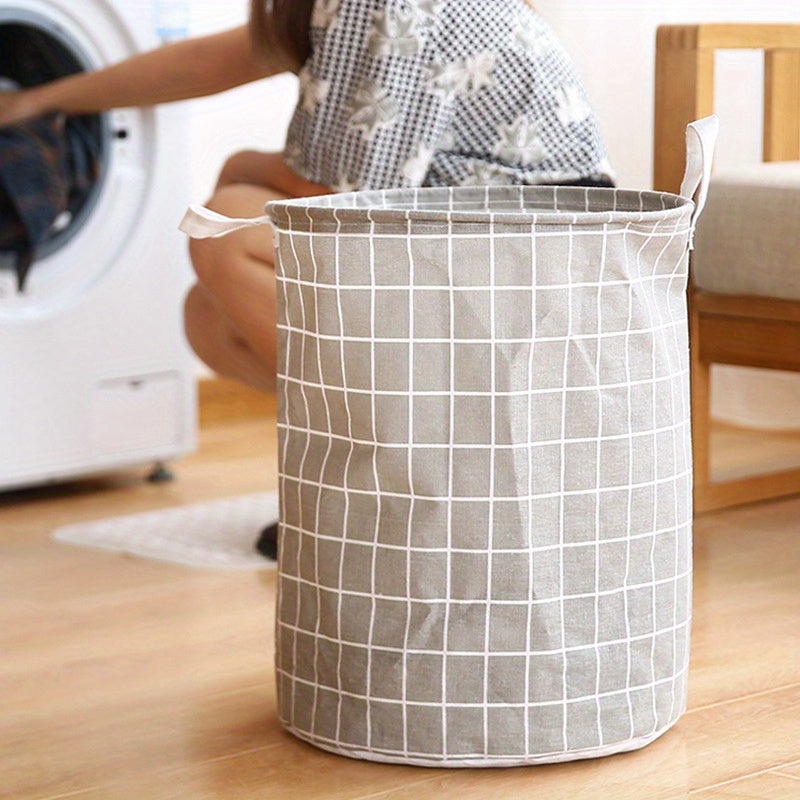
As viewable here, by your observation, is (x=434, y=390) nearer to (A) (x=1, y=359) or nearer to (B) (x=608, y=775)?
(B) (x=608, y=775)

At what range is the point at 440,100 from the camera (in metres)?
1.43

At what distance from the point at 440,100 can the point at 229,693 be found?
2.04 feet

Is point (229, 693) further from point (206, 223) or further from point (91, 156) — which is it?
point (91, 156)

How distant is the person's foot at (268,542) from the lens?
1.68 m

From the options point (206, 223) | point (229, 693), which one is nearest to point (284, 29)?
point (206, 223)

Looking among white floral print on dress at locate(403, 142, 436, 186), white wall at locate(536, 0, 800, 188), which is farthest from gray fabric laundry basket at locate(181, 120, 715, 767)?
white wall at locate(536, 0, 800, 188)

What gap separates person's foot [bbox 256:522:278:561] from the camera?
168 centimetres

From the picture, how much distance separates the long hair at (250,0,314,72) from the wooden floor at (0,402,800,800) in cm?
58

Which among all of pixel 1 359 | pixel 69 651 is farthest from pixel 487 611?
pixel 1 359

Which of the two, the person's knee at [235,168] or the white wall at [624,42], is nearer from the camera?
the person's knee at [235,168]

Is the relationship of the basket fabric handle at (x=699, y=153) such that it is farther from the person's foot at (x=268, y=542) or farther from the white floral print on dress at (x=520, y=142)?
the person's foot at (x=268, y=542)

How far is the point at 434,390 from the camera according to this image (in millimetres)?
988

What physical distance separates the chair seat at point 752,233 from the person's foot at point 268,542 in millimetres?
613

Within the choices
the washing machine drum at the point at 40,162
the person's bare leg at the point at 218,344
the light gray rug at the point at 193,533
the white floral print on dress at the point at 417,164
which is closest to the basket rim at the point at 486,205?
the white floral print on dress at the point at 417,164
